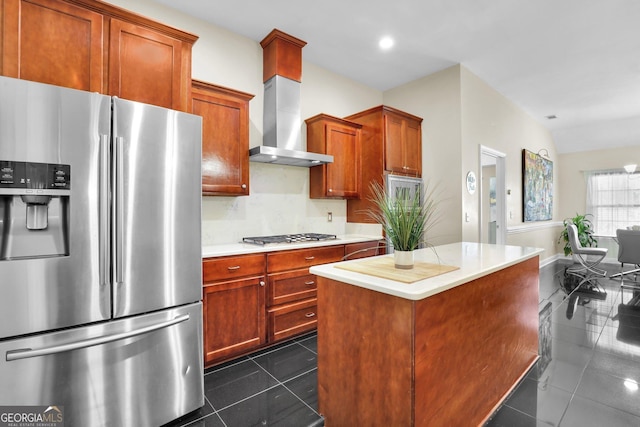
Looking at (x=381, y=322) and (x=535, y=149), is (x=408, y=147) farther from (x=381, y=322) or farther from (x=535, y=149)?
(x=535, y=149)

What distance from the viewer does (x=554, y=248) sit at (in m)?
7.15

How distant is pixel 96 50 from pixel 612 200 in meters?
9.49

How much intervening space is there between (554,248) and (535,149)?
2.64 m

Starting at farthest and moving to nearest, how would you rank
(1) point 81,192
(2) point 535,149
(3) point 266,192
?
Answer: (2) point 535,149
(3) point 266,192
(1) point 81,192

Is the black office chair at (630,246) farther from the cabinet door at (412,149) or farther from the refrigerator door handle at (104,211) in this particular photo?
the refrigerator door handle at (104,211)

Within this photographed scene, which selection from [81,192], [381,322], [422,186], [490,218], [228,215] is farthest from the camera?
[490,218]

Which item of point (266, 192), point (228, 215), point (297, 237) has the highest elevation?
point (266, 192)

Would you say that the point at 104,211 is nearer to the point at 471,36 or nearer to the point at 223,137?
the point at 223,137

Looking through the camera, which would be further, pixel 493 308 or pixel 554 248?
pixel 554 248

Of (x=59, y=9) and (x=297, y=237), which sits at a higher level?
(x=59, y=9)

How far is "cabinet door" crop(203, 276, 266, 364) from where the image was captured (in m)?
2.29

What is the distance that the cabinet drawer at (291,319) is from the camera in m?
2.68

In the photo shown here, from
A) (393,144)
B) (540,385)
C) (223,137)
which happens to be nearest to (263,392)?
(540,385)

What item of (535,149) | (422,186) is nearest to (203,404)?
(422,186)
